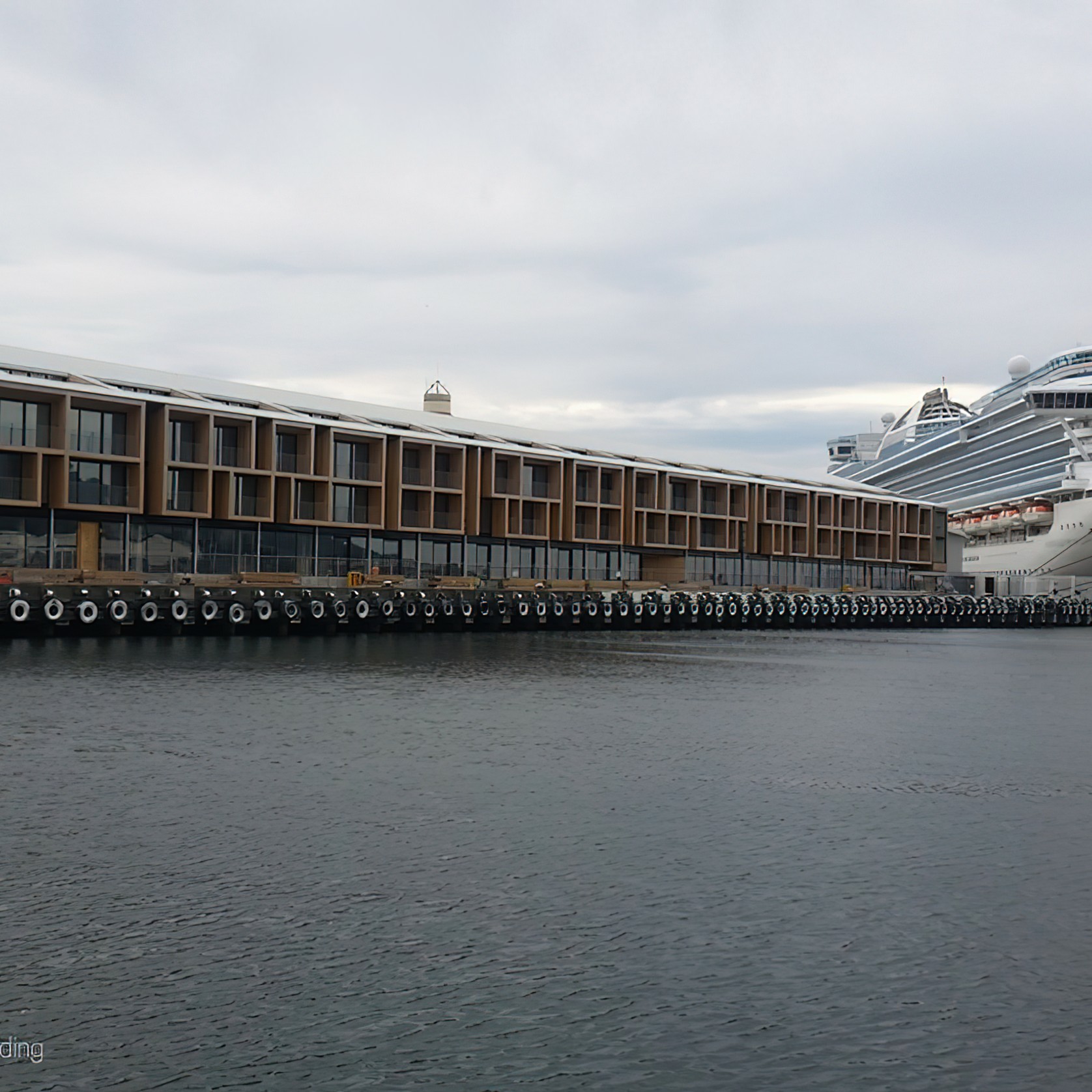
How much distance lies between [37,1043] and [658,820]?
1036cm

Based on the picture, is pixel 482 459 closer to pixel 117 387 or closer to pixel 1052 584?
pixel 117 387

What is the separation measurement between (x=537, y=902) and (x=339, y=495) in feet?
226

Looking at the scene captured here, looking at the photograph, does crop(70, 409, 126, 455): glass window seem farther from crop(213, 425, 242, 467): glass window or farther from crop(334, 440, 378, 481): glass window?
crop(334, 440, 378, 481): glass window

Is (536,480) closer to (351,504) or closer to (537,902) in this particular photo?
(351,504)

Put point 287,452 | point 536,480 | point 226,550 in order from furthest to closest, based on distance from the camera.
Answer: point 536,480, point 287,452, point 226,550

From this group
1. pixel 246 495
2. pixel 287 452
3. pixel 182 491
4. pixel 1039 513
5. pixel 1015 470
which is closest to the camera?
pixel 182 491

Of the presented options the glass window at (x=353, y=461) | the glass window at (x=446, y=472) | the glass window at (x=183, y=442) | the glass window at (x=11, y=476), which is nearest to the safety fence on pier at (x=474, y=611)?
the glass window at (x=11, y=476)

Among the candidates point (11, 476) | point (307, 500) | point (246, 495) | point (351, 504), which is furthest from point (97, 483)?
point (351, 504)

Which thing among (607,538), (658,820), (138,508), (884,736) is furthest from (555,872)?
(607,538)

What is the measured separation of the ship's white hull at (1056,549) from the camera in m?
108

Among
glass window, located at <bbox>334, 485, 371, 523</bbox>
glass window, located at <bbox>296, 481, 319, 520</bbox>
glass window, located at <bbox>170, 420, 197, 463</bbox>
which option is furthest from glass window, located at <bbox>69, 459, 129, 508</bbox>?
glass window, located at <bbox>334, 485, 371, 523</bbox>

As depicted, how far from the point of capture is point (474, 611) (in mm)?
74750

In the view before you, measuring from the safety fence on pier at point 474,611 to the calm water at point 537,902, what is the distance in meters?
29.4

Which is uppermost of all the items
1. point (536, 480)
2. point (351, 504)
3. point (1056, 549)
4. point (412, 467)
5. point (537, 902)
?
point (536, 480)
